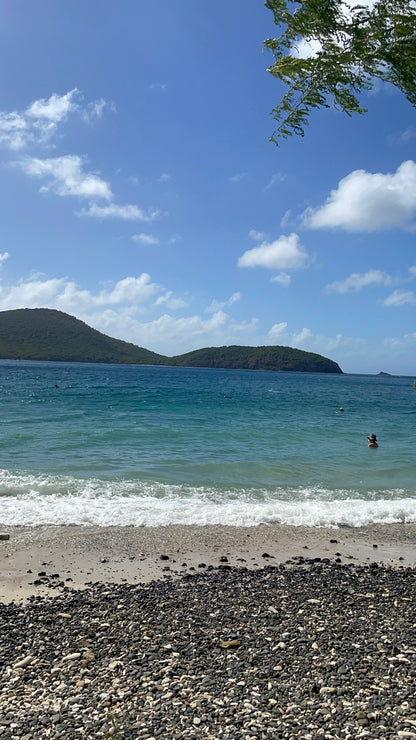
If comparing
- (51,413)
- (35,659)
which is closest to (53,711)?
(35,659)

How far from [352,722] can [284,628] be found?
83.0 inches

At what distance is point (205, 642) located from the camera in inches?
251

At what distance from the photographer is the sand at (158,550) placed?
8.98 metres

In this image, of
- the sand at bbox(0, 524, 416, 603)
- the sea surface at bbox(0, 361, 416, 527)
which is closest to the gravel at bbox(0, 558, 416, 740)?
the sand at bbox(0, 524, 416, 603)

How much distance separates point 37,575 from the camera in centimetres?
897

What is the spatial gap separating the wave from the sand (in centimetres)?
52

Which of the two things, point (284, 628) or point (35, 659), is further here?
point (284, 628)

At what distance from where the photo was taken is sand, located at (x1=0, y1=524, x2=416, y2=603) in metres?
8.98

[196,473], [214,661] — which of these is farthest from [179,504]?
[214,661]

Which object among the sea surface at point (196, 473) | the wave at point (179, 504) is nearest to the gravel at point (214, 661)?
the wave at point (179, 504)

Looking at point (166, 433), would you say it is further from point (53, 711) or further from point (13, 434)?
point (53, 711)

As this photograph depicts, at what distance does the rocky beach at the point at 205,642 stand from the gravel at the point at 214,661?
0.7 inches

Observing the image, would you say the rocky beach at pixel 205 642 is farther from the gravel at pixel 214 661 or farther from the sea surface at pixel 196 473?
the sea surface at pixel 196 473

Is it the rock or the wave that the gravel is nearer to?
the rock
